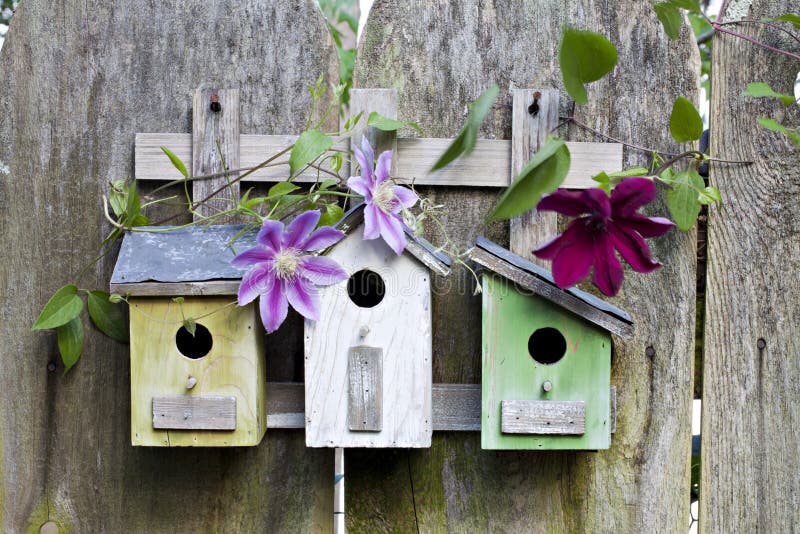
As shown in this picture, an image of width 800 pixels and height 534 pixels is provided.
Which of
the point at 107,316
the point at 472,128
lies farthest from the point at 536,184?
the point at 107,316

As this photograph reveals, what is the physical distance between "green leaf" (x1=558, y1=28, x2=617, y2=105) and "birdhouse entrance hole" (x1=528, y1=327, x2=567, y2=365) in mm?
448

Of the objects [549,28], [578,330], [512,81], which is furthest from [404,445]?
[549,28]

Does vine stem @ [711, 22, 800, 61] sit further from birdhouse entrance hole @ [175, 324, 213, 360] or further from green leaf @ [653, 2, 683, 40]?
birdhouse entrance hole @ [175, 324, 213, 360]

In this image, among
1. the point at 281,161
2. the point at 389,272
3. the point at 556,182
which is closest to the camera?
the point at 556,182

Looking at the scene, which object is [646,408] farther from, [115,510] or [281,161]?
[115,510]

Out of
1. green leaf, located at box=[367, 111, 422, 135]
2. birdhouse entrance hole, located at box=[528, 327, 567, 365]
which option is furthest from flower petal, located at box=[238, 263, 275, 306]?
birdhouse entrance hole, located at box=[528, 327, 567, 365]

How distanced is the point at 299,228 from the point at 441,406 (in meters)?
0.43

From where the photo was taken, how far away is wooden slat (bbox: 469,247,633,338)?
3.59 feet

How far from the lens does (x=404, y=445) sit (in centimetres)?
112

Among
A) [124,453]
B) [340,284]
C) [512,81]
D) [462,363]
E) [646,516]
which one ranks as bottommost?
[646,516]

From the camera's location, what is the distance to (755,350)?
50.9 inches

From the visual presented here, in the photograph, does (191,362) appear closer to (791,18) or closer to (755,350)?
(755,350)

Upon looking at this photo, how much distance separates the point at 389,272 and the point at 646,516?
71cm

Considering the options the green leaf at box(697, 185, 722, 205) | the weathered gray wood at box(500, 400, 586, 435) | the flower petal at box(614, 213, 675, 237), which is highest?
the green leaf at box(697, 185, 722, 205)
